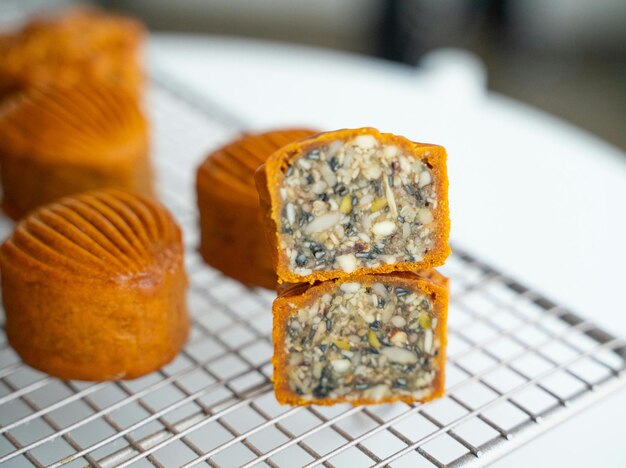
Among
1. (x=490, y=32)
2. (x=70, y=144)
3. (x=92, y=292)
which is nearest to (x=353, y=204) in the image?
(x=92, y=292)

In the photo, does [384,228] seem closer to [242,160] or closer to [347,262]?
[347,262]

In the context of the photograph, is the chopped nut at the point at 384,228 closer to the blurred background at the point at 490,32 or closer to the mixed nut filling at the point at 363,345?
the mixed nut filling at the point at 363,345

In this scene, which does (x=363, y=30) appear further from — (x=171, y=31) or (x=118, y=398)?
(x=118, y=398)

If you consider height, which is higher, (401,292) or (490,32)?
(401,292)

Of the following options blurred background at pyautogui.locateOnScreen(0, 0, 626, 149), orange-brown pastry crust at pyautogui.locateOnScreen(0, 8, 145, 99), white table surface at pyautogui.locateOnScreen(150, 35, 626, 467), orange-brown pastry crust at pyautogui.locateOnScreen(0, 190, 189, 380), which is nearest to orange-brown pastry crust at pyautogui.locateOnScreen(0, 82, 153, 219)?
orange-brown pastry crust at pyautogui.locateOnScreen(0, 8, 145, 99)

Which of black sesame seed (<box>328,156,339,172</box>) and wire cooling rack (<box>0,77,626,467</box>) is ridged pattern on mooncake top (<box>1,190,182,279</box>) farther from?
black sesame seed (<box>328,156,339,172</box>)

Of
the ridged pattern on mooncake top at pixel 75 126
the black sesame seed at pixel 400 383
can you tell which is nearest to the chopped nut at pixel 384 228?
the black sesame seed at pixel 400 383
